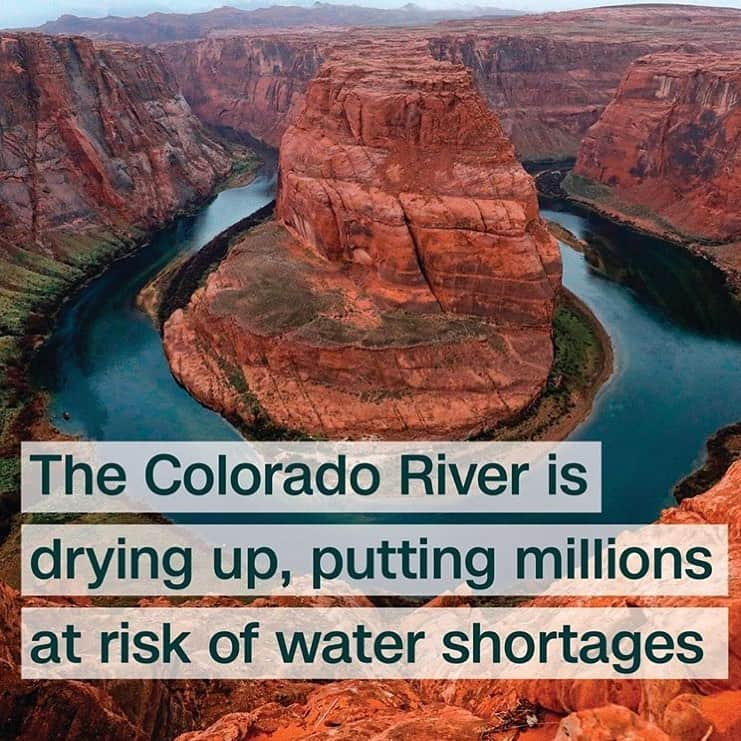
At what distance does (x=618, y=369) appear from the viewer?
49875 mm

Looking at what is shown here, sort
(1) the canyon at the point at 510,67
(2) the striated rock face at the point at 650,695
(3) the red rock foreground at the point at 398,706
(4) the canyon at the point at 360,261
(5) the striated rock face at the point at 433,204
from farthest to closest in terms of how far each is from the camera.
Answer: (1) the canyon at the point at 510,67 < (5) the striated rock face at the point at 433,204 < (4) the canyon at the point at 360,261 < (3) the red rock foreground at the point at 398,706 < (2) the striated rock face at the point at 650,695

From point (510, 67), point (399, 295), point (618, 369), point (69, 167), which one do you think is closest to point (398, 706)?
point (399, 295)

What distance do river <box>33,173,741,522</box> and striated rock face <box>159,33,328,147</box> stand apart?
72.4m

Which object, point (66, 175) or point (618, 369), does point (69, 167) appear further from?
point (618, 369)

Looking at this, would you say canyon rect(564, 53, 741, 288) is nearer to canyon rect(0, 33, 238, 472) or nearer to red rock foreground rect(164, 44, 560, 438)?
red rock foreground rect(164, 44, 560, 438)

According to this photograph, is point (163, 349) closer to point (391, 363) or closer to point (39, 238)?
point (391, 363)

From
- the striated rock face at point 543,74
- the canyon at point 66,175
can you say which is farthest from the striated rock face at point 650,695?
the striated rock face at point 543,74

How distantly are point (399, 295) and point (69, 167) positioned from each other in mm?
47238

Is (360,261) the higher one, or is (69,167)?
(69,167)

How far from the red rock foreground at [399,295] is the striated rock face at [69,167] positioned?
21.9 meters

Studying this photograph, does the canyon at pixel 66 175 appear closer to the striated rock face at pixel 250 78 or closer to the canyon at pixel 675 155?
the striated rock face at pixel 250 78

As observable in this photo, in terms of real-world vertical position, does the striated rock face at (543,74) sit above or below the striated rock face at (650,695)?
above

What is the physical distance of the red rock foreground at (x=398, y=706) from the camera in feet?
34.8

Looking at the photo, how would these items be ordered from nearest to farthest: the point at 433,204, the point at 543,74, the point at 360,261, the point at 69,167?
the point at 433,204, the point at 360,261, the point at 69,167, the point at 543,74
